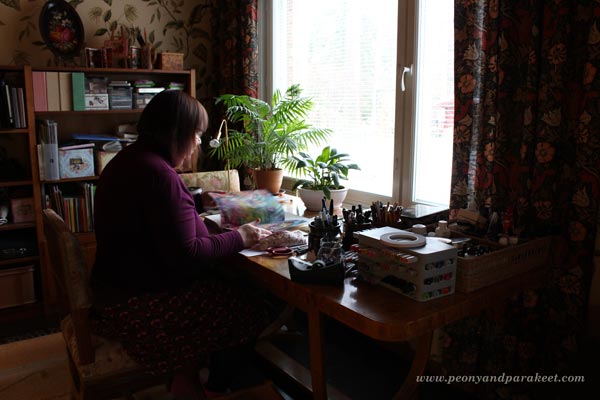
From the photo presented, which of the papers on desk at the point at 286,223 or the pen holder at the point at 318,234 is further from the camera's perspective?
the papers on desk at the point at 286,223

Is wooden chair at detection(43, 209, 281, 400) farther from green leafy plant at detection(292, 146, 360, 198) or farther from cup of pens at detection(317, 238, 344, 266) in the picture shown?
green leafy plant at detection(292, 146, 360, 198)

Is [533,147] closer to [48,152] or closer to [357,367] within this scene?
[357,367]

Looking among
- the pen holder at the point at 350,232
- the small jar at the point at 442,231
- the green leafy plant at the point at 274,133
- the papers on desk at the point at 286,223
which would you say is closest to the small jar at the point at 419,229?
the small jar at the point at 442,231

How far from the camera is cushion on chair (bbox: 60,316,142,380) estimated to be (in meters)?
1.56

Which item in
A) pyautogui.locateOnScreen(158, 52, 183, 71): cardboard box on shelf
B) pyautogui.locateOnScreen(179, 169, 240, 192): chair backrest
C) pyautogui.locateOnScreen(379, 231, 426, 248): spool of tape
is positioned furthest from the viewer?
pyautogui.locateOnScreen(158, 52, 183, 71): cardboard box on shelf

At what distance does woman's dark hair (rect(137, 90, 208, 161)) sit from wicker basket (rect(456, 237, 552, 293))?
0.98 m

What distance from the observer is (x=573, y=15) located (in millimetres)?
1650

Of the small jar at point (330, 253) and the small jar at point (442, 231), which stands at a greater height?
the small jar at point (442, 231)

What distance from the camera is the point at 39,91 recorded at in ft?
9.45

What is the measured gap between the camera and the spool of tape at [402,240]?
1.41 metres

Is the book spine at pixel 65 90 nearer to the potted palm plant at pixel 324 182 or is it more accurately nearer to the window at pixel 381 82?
the window at pixel 381 82

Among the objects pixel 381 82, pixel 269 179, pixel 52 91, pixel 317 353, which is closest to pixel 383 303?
pixel 317 353

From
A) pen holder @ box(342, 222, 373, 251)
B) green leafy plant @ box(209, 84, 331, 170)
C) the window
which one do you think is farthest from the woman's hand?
green leafy plant @ box(209, 84, 331, 170)

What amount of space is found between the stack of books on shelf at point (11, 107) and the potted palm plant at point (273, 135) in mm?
1121
